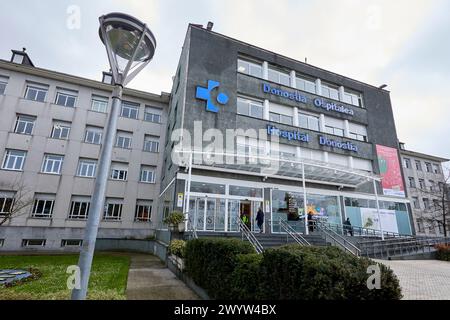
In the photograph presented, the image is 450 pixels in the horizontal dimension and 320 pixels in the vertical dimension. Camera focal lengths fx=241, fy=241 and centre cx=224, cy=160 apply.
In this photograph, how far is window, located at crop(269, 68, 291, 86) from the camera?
20.9m

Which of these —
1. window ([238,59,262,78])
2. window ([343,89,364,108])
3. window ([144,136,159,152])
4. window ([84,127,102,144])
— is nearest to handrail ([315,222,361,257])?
window ([238,59,262,78])

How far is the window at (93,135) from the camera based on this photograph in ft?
71.0

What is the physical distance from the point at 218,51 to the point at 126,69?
17.1m

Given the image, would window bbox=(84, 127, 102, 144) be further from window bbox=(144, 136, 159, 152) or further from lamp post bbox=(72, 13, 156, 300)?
lamp post bbox=(72, 13, 156, 300)

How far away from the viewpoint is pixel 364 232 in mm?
Answer: 18812

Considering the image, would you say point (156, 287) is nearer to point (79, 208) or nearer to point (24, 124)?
point (79, 208)

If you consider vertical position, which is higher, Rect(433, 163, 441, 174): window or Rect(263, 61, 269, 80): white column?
Rect(263, 61, 269, 80): white column

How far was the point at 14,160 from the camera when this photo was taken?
19.2m

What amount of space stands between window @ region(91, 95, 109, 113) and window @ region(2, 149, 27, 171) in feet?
21.9

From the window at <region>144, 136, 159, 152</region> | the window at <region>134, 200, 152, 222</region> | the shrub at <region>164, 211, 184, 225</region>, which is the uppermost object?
the window at <region>144, 136, 159, 152</region>

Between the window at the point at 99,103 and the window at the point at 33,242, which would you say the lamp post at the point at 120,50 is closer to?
the window at the point at 33,242
